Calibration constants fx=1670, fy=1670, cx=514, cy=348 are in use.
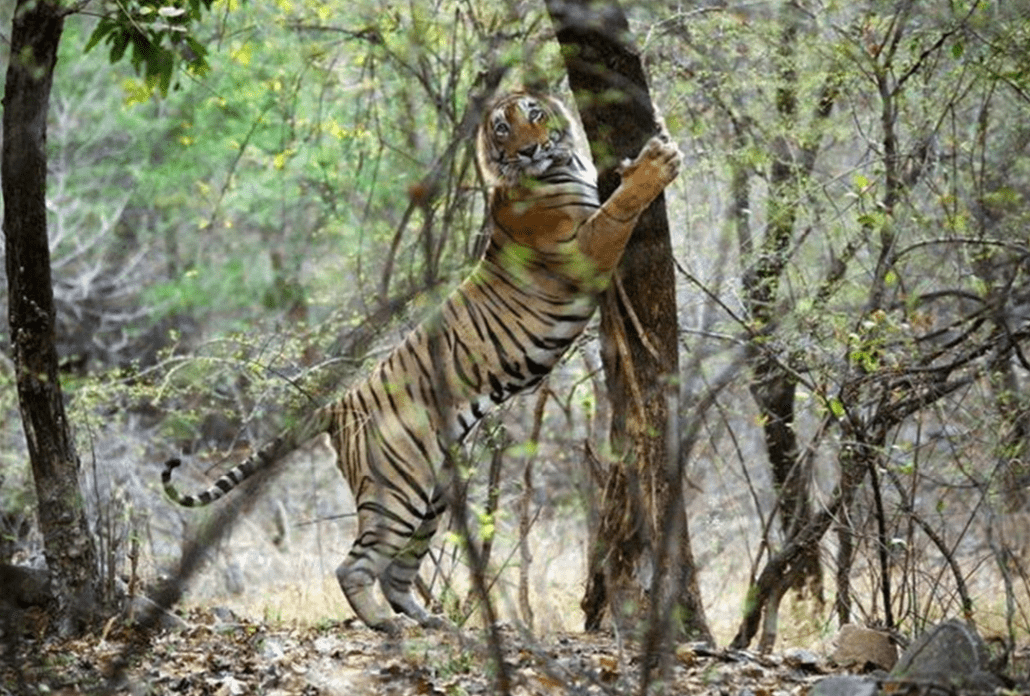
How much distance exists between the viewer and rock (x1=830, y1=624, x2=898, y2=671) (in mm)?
5484

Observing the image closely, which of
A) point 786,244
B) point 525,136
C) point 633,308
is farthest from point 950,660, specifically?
point 786,244

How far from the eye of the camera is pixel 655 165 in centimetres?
594

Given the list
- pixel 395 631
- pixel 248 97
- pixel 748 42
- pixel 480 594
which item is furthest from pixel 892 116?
pixel 248 97

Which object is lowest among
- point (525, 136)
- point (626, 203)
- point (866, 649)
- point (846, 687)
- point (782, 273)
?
point (846, 687)

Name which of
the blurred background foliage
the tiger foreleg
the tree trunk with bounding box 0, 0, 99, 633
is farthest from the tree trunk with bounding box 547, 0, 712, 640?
the tree trunk with bounding box 0, 0, 99, 633

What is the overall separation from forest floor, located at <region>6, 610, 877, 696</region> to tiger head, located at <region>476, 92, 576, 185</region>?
1.88 meters

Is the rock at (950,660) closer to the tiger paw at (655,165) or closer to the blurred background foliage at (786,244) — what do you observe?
the blurred background foliage at (786,244)

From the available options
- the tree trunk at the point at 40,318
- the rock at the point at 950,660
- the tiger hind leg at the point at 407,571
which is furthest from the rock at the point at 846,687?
the tree trunk at the point at 40,318

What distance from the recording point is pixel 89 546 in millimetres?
6781

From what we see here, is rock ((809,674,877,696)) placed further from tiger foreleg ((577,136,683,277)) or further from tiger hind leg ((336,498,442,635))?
tiger hind leg ((336,498,442,635))

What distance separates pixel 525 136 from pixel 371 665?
2.25 m

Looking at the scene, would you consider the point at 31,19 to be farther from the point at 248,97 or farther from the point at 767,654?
the point at 248,97

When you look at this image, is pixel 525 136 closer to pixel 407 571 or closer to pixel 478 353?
pixel 478 353

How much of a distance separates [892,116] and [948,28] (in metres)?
0.96
